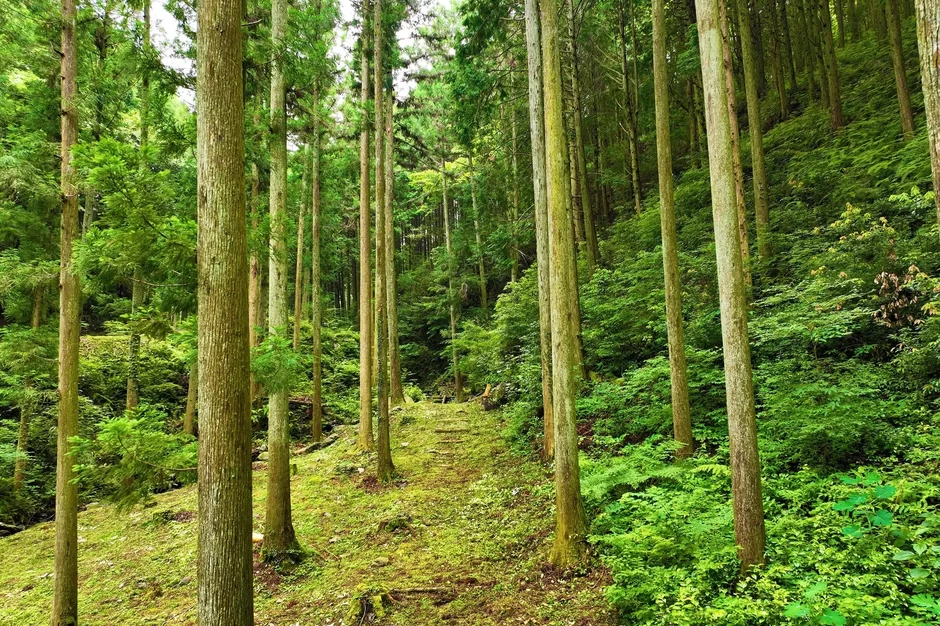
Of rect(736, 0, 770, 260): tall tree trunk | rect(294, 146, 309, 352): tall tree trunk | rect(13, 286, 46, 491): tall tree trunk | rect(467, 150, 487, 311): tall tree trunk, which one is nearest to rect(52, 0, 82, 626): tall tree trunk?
rect(13, 286, 46, 491): tall tree trunk

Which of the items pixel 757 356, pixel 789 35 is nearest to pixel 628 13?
pixel 789 35

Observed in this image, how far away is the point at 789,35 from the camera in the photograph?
60.2 ft

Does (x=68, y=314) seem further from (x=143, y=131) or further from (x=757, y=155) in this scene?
(x=757, y=155)

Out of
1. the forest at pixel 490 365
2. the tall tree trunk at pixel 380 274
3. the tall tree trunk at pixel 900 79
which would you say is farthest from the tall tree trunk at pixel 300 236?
the tall tree trunk at pixel 900 79

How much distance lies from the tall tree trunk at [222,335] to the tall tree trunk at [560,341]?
3.43 m

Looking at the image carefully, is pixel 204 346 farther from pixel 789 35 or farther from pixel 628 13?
pixel 789 35

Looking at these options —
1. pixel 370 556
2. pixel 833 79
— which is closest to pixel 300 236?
pixel 370 556

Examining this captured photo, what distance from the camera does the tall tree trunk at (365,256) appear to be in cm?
1100

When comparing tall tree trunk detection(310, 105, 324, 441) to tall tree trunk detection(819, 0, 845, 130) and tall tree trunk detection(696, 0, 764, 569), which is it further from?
tall tree trunk detection(819, 0, 845, 130)

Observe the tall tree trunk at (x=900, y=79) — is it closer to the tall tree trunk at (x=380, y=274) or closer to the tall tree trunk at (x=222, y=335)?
the tall tree trunk at (x=380, y=274)

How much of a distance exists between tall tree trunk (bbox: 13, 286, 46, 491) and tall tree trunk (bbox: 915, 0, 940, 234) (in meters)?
14.5

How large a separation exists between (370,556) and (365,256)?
262 inches

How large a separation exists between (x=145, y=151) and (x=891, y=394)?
8.70 metres

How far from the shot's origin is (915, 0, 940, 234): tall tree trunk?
2168 mm
